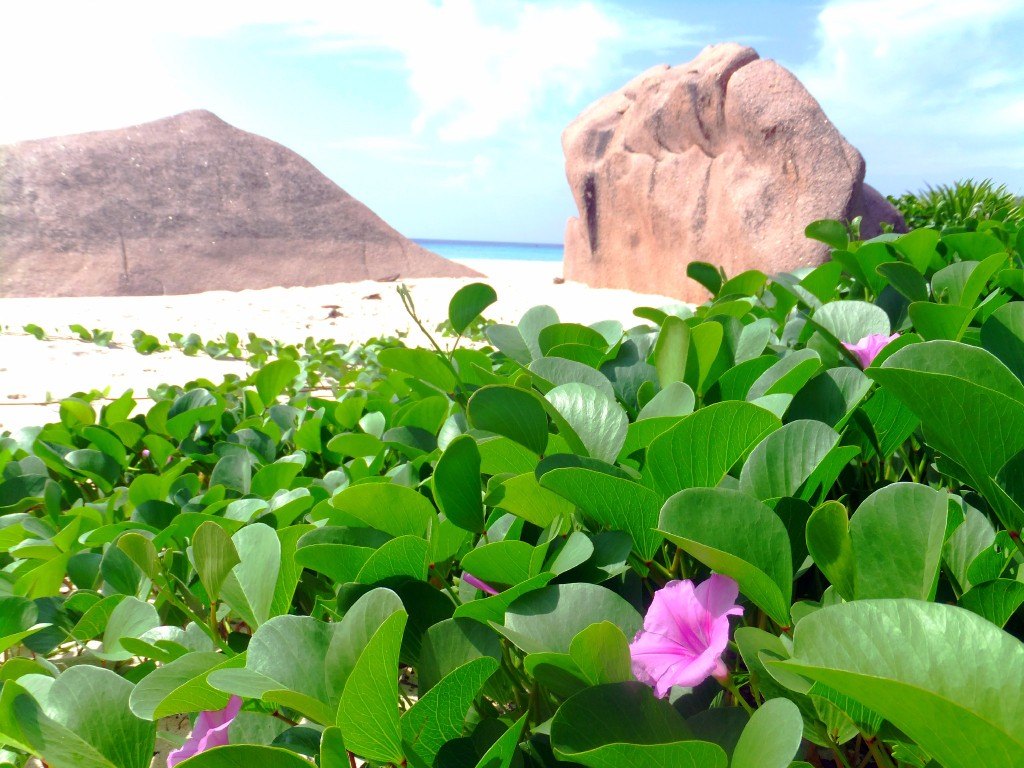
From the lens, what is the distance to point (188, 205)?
374 inches

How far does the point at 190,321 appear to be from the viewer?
6.07 m

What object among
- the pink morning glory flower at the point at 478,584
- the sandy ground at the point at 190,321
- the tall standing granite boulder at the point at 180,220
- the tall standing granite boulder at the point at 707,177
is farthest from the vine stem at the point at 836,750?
the tall standing granite boulder at the point at 180,220

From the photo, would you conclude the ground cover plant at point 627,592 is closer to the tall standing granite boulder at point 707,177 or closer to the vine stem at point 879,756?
the vine stem at point 879,756

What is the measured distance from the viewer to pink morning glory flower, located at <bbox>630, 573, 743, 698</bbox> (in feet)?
1.46

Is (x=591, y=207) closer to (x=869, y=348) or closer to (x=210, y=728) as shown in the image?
(x=869, y=348)

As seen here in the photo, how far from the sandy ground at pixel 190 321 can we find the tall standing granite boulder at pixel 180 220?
2.21 ft

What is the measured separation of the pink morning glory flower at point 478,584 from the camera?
594 millimetres

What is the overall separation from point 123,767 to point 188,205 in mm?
9886

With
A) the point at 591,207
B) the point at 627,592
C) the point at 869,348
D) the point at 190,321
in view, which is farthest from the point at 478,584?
the point at 591,207

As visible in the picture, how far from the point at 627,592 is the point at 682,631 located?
105 millimetres

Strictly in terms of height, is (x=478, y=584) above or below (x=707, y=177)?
below

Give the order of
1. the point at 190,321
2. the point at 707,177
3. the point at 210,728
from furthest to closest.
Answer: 1. the point at 707,177
2. the point at 190,321
3. the point at 210,728

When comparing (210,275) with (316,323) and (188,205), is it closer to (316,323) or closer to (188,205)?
(188,205)

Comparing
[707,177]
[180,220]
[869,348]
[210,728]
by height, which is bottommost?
[210,728]
